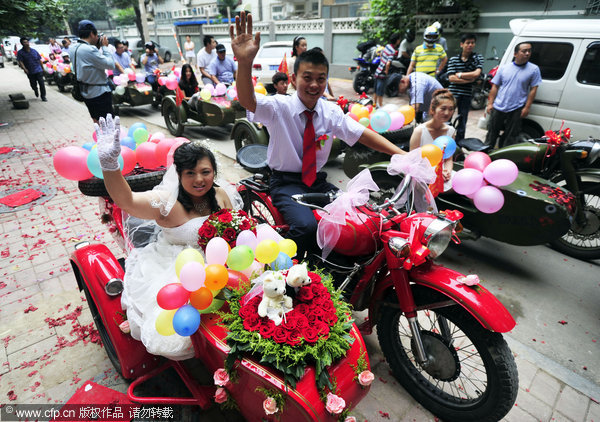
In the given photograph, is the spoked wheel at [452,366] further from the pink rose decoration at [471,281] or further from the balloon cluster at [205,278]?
the balloon cluster at [205,278]

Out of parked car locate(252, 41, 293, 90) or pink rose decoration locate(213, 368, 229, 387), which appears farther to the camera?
parked car locate(252, 41, 293, 90)

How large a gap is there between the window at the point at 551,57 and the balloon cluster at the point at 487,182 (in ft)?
12.4

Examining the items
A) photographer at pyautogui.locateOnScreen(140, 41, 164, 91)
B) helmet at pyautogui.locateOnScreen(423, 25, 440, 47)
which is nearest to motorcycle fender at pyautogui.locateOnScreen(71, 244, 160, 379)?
helmet at pyautogui.locateOnScreen(423, 25, 440, 47)

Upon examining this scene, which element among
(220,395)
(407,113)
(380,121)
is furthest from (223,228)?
(407,113)

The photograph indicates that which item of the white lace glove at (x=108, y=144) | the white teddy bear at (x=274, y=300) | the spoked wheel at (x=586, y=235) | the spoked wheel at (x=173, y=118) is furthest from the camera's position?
the spoked wheel at (x=173, y=118)

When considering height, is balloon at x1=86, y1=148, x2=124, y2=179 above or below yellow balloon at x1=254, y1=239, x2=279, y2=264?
above

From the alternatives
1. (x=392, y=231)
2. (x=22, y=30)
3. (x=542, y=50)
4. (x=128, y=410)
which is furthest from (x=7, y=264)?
(x=22, y=30)

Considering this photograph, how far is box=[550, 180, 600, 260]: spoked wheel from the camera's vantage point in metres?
3.77

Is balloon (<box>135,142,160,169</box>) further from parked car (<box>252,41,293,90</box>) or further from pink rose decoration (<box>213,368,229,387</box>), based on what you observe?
Answer: parked car (<box>252,41,293,90</box>)

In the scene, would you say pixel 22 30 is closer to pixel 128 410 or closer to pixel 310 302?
pixel 128 410

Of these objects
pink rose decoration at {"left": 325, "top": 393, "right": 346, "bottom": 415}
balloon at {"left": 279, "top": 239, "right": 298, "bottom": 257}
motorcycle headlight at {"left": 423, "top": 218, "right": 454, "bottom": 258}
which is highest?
motorcycle headlight at {"left": 423, "top": 218, "right": 454, "bottom": 258}

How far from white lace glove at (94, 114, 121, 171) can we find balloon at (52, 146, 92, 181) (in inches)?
29.1

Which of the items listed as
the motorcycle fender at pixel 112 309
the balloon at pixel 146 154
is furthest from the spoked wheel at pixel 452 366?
the balloon at pixel 146 154

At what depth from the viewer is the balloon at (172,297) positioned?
5.38ft
